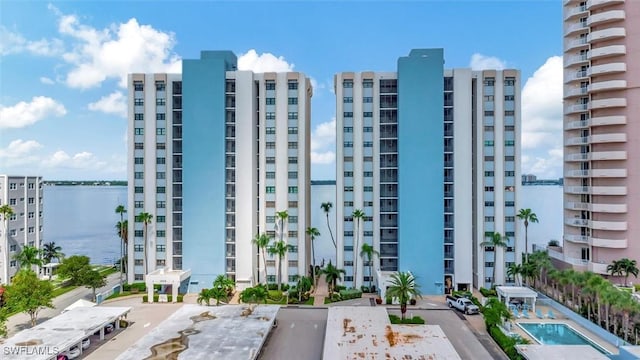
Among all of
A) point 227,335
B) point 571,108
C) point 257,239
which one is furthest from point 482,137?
point 227,335

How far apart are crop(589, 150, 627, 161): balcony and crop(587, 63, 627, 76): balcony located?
864 cm

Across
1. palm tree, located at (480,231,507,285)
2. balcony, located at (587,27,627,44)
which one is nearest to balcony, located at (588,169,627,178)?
palm tree, located at (480,231,507,285)

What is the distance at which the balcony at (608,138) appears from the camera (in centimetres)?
4191

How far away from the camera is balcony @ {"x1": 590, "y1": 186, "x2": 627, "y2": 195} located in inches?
1646

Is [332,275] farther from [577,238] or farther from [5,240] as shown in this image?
[5,240]

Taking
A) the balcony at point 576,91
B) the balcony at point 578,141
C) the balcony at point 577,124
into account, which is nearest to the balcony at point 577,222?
the balcony at point 578,141

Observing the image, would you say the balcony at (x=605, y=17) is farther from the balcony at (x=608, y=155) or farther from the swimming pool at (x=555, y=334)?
the swimming pool at (x=555, y=334)

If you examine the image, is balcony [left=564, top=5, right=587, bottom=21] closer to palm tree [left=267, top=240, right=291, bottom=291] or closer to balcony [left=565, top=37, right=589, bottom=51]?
balcony [left=565, top=37, right=589, bottom=51]

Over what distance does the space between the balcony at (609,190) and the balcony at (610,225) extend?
3133 millimetres

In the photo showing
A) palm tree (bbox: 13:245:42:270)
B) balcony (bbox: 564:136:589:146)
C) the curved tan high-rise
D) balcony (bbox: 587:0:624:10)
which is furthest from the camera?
palm tree (bbox: 13:245:42:270)

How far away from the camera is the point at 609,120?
42344 mm

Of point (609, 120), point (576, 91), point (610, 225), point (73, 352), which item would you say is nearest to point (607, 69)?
point (576, 91)

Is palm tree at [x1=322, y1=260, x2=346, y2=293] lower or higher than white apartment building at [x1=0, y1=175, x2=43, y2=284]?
lower

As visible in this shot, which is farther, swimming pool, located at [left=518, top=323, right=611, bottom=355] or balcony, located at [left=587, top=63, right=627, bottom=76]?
balcony, located at [left=587, top=63, right=627, bottom=76]
